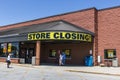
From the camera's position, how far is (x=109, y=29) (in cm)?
2973

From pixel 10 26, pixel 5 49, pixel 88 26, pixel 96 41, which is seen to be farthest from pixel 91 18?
pixel 10 26

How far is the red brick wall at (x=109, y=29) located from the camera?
95.5 ft

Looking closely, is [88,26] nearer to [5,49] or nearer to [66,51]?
[66,51]

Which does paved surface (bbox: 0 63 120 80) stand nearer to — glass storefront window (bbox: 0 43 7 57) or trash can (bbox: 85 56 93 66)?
trash can (bbox: 85 56 93 66)

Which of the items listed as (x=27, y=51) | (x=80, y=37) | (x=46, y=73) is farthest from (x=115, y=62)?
(x=27, y=51)

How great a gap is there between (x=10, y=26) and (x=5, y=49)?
1166cm

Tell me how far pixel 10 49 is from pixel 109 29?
1557 centimetres

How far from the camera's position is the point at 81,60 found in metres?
31.3

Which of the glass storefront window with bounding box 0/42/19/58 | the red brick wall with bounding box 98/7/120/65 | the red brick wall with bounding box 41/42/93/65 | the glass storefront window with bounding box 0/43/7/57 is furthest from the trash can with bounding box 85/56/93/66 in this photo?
the glass storefront window with bounding box 0/43/7/57

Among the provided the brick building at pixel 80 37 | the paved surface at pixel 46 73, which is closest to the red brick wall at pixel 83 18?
the brick building at pixel 80 37

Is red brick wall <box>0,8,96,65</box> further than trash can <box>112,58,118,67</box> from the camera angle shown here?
Yes

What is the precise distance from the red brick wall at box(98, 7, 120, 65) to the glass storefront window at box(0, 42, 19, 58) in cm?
1232

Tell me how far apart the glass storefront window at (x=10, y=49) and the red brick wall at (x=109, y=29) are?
40.4 ft

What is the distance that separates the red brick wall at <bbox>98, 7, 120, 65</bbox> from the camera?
29.1 meters
